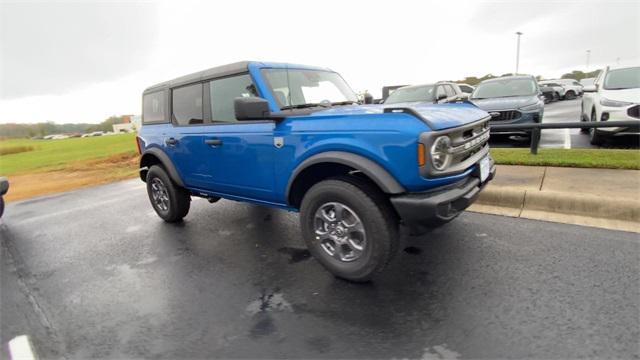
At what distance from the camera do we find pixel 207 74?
413 cm

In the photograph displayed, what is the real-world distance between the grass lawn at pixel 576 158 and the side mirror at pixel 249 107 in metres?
4.77

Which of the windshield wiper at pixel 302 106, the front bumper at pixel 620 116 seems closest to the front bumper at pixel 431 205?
the windshield wiper at pixel 302 106

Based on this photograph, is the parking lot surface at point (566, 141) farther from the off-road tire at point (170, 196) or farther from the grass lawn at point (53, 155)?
the grass lawn at point (53, 155)

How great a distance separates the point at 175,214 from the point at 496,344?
4.19 m

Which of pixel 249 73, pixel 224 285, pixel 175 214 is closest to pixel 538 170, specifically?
pixel 249 73

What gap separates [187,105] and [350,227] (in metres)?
2.72

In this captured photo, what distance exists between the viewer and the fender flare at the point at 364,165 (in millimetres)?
2660

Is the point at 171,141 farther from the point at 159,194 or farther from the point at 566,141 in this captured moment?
the point at 566,141

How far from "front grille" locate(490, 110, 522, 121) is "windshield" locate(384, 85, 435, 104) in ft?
5.68

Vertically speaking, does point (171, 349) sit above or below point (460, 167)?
below

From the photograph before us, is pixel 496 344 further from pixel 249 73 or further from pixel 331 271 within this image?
pixel 249 73

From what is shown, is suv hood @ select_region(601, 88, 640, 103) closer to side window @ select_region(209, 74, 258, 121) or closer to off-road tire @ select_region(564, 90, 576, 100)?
side window @ select_region(209, 74, 258, 121)

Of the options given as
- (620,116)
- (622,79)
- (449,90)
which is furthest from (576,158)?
(449,90)

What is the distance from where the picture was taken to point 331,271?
122 inches
